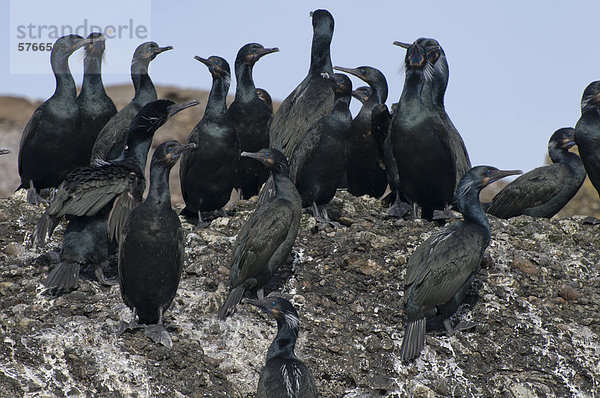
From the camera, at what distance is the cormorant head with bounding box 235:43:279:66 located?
406 inches

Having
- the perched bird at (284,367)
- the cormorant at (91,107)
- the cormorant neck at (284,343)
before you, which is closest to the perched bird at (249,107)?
the cormorant at (91,107)

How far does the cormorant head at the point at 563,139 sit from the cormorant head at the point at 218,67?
3927 mm

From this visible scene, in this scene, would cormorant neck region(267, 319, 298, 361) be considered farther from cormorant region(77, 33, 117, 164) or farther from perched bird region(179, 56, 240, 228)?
cormorant region(77, 33, 117, 164)

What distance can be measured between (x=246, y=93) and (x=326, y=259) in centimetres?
271

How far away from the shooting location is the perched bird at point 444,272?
720 centimetres

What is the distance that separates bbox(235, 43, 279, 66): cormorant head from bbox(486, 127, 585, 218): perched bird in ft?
10.5

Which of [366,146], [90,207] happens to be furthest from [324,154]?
[90,207]

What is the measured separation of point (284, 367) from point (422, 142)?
11.9 feet

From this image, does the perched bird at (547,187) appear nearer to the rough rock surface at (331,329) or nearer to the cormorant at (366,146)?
the rough rock surface at (331,329)

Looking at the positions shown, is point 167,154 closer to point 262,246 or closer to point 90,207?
point 90,207

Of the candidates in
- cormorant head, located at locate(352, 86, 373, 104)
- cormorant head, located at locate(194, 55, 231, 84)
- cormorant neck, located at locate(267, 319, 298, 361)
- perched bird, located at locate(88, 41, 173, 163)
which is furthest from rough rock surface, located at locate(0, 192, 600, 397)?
cormorant head, located at locate(352, 86, 373, 104)

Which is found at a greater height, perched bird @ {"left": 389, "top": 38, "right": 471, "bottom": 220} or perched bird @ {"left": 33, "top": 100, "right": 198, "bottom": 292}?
perched bird @ {"left": 389, "top": 38, "right": 471, "bottom": 220}

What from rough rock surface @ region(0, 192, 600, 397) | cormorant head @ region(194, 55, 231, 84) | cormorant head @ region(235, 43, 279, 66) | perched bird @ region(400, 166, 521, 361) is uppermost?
cormorant head @ region(235, 43, 279, 66)

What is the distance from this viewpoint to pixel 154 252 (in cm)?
700
